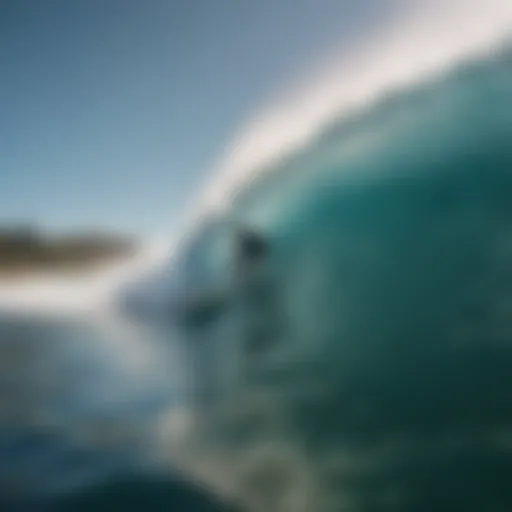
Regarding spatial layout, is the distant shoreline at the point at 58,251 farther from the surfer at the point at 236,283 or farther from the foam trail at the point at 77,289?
the surfer at the point at 236,283

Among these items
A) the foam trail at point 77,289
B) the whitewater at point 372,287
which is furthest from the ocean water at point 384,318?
the foam trail at point 77,289

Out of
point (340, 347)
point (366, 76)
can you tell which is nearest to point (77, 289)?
point (340, 347)

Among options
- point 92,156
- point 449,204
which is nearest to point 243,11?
point 92,156

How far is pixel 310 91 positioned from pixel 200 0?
29cm

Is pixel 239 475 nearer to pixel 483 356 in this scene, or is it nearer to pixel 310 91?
pixel 483 356

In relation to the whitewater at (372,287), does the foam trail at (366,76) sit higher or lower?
higher

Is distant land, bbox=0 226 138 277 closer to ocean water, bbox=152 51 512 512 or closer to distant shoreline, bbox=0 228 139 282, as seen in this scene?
distant shoreline, bbox=0 228 139 282

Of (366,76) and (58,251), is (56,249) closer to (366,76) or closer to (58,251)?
(58,251)

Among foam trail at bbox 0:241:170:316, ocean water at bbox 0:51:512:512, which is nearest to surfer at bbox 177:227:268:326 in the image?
ocean water at bbox 0:51:512:512

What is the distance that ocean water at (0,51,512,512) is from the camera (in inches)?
48.6

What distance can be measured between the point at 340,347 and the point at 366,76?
0.51m

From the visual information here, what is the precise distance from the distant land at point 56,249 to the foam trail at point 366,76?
183 millimetres

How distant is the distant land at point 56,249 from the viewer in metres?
1.42

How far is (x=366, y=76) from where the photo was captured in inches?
53.9
